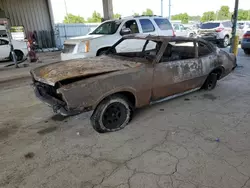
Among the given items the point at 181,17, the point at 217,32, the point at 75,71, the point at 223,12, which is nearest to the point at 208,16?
the point at 223,12

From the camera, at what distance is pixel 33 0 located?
15172mm

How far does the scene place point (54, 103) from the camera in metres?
2.93

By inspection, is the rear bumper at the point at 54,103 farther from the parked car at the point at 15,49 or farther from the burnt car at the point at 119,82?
the parked car at the point at 15,49

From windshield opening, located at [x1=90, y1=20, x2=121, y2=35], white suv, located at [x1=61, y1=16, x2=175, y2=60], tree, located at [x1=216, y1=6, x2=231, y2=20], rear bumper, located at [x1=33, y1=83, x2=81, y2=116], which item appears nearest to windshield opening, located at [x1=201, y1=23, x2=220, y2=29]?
white suv, located at [x1=61, y1=16, x2=175, y2=60]

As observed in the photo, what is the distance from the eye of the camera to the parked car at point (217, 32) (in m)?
13.1

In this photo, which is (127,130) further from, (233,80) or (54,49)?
(54,49)

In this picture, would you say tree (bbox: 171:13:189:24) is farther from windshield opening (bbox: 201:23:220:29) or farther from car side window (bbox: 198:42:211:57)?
car side window (bbox: 198:42:211:57)

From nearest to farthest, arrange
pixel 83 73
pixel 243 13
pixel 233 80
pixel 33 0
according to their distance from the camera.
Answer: pixel 83 73 < pixel 233 80 < pixel 33 0 < pixel 243 13

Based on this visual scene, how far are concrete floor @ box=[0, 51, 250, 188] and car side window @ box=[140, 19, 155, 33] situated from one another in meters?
4.16

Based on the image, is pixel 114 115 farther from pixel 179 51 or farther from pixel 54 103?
pixel 179 51

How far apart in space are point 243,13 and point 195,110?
2210 inches

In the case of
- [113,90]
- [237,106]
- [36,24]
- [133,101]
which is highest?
[36,24]

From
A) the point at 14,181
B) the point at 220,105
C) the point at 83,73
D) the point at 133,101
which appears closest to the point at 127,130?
the point at 133,101

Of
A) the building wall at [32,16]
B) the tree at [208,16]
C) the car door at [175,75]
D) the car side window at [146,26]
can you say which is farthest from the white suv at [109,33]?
the tree at [208,16]
